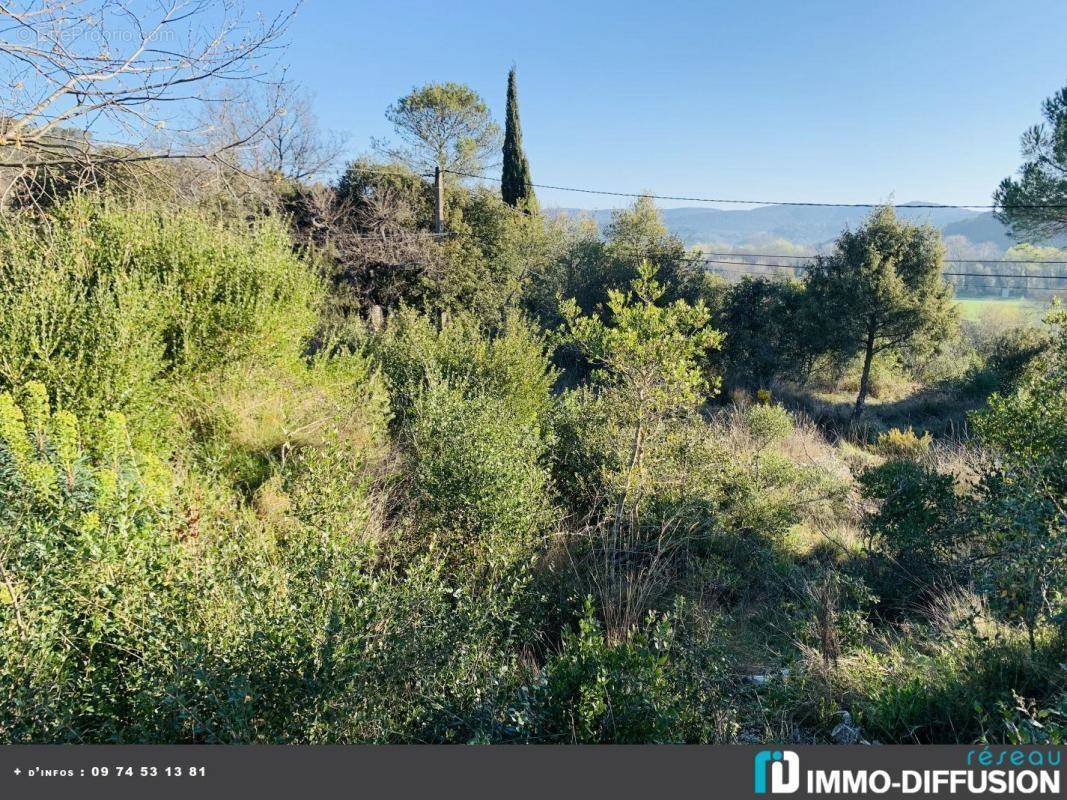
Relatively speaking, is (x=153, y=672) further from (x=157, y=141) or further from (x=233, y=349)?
(x=233, y=349)

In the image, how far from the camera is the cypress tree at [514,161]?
22.7 meters

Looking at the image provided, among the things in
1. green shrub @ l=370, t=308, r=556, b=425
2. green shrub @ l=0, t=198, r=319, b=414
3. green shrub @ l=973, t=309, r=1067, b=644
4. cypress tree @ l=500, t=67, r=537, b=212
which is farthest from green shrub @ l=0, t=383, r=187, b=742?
cypress tree @ l=500, t=67, r=537, b=212

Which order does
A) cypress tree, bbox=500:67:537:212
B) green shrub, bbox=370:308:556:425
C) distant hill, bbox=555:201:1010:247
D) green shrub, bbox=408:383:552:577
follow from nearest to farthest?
green shrub, bbox=408:383:552:577, green shrub, bbox=370:308:556:425, cypress tree, bbox=500:67:537:212, distant hill, bbox=555:201:1010:247

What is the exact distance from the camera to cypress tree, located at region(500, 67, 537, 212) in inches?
892

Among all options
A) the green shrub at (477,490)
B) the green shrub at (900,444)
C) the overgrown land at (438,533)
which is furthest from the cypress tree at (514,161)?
the green shrub at (477,490)

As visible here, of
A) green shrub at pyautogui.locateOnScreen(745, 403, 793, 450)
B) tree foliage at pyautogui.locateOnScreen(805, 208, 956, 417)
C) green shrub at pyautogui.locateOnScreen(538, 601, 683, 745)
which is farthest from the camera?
tree foliage at pyautogui.locateOnScreen(805, 208, 956, 417)

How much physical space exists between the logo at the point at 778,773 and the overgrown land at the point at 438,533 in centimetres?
30

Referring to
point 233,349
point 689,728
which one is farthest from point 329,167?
point 689,728

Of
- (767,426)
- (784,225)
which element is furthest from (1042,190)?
(784,225)

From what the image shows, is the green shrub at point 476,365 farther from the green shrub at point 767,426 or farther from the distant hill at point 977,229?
the distant hill at point 977,229

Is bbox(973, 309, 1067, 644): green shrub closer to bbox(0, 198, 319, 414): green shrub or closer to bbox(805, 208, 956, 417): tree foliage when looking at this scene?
bbox(0, 198, 319, 414): green shrub

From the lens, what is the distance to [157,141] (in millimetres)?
4160

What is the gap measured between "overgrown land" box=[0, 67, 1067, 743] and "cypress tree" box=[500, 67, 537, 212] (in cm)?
1286

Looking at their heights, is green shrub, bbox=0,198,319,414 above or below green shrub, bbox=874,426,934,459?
above
